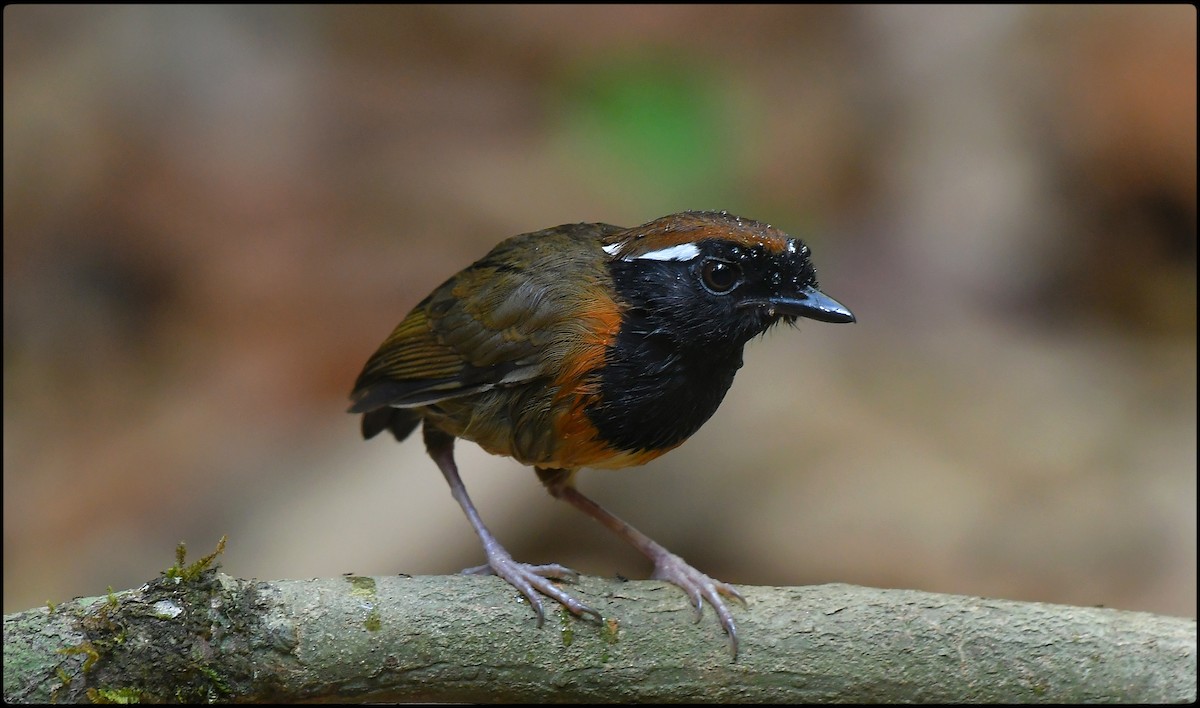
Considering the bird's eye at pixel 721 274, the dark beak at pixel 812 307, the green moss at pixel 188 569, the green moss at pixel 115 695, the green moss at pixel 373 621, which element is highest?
the bird's eye at pixel 721 274

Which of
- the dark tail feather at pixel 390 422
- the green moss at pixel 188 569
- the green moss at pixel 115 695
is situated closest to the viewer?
the green moss at pixel 115 695

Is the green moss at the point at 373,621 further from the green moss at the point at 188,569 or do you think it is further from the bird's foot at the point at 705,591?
the bird's foot at the point at 705,591

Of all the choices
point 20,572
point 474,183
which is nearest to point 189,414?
point 20,572

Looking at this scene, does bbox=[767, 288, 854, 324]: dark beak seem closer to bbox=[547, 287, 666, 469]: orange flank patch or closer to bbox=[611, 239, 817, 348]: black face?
bbox=[611, 239, 817, 348]: black face

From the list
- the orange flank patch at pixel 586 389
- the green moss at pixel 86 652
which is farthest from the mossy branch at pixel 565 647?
the orange flank patch at pixel 586 389

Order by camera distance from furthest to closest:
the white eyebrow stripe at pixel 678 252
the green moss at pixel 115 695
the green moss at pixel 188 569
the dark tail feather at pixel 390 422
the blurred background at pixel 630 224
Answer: the blurred background at pixel 630 224 < the dark tail feather at pixel 390 422 < the white eyebrow stripe at pixel 678 252 < the green moss at pixel 188 569 < the green moss at pixel 115 695

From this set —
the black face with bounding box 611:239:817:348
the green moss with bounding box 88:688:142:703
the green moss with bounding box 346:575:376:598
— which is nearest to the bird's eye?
the black face with bounding box 611:239:817:348
